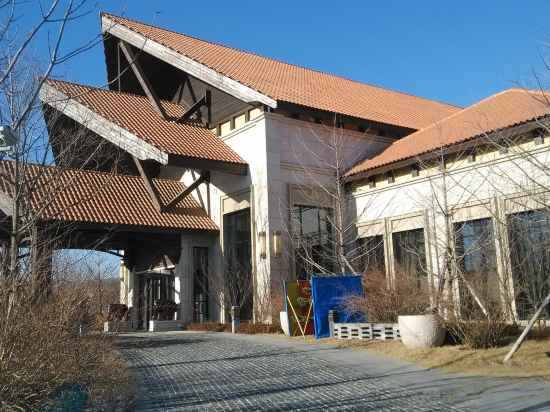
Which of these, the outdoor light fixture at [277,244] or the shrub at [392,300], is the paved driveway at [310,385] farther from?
the outdoor light fixture at [277,244]

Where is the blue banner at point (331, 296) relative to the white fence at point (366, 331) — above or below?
above

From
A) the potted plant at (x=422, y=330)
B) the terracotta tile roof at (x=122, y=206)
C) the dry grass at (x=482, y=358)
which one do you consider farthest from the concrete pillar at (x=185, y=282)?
the potted plant at (x=422, y=330)

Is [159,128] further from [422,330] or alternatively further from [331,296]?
[422,330]

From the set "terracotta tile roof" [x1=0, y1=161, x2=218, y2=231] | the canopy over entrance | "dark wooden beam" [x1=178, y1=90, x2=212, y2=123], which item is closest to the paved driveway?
the canopy over entrance

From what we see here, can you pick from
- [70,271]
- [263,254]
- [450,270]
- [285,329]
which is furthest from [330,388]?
[263,254]

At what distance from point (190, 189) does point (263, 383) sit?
47.0ft

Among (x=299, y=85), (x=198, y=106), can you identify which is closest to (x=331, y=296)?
(x=198, y=106)

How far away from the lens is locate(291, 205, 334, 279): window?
20.2 m

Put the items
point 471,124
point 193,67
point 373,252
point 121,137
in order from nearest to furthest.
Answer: point 471,124 → point 121,137 → point 373,252 → point 193,67

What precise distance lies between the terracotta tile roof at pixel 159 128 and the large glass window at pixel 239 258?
2.50m

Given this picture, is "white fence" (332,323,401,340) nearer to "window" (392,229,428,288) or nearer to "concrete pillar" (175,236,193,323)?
"window" (392,229,428,288)

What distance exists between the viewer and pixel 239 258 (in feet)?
70.4

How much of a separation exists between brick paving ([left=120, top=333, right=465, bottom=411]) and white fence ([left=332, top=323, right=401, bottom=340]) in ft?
4.48

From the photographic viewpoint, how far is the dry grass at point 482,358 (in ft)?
30.8
